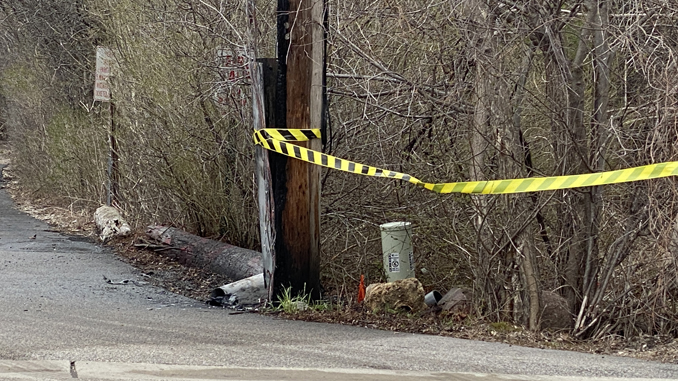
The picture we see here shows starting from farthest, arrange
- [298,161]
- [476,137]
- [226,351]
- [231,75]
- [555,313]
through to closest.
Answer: [231,75] < [298,161] < [476,137] < [555,313] < [226,351]

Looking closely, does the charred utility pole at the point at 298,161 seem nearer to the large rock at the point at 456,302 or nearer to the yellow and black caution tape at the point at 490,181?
the yellow and black caution tape at the point at 490,181

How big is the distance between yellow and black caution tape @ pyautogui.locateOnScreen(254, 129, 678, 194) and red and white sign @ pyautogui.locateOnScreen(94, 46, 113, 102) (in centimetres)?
772

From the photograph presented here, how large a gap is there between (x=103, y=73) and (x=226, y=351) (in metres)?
10.2

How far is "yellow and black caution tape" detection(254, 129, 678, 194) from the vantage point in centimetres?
721

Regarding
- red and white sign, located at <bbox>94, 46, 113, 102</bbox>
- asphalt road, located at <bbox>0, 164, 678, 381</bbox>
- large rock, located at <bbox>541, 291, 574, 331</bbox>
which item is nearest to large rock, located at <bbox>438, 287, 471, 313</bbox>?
large rock, located at <bbox>541, 291, 574, 331</bbox>

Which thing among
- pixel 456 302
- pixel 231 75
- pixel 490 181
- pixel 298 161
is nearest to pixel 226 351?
pixel 298 161

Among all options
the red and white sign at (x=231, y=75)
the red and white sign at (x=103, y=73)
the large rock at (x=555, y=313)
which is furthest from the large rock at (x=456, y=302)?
the red and white sign at (x=103, y=73)

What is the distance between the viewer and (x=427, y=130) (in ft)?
32.7

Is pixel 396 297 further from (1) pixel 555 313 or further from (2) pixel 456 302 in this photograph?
(1) pixel 555 313

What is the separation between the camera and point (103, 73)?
15.9m

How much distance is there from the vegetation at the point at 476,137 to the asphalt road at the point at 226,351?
1.54m

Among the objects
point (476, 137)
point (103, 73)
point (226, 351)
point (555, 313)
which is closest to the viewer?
point (226, 351)

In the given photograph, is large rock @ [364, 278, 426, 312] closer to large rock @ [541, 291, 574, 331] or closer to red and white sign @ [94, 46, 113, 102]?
large rock @ [541, 291, 574, 331]

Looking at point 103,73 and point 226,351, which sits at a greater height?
point 103,73
